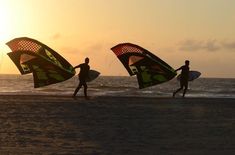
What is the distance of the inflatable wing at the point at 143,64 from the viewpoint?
79.0ft

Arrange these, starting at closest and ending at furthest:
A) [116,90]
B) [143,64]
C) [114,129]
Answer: [114,129] → [143,64] → [116,90]

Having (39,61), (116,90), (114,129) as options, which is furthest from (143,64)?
(116,90)

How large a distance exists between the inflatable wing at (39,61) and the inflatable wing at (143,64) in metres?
2.26

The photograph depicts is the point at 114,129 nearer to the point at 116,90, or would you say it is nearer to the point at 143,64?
the point at 143,64

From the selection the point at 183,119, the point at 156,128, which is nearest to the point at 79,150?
the point at 156,128

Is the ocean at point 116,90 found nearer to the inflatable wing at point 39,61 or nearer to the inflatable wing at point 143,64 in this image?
the inflatable wing at point 143,64

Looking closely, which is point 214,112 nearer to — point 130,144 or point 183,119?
point 183,119

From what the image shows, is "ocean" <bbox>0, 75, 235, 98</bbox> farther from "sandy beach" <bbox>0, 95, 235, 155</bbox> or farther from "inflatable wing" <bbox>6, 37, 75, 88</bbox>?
"sandy beach" <bbox>0, 95, 235, 155</bbox>

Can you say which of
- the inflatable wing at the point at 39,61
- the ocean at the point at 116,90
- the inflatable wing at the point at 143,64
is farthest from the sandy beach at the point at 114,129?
the ocean at the point at 116,90

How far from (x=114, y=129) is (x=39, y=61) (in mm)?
10631

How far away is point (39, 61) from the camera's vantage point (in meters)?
23.0

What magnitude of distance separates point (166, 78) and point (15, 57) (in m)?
6.57

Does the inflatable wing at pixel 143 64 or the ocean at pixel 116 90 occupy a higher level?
the inflatable wing at pixel 143 64

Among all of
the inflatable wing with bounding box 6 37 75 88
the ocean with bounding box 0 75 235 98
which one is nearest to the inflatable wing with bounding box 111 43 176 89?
the inflatable wing with bounding box 6 37 75 88
